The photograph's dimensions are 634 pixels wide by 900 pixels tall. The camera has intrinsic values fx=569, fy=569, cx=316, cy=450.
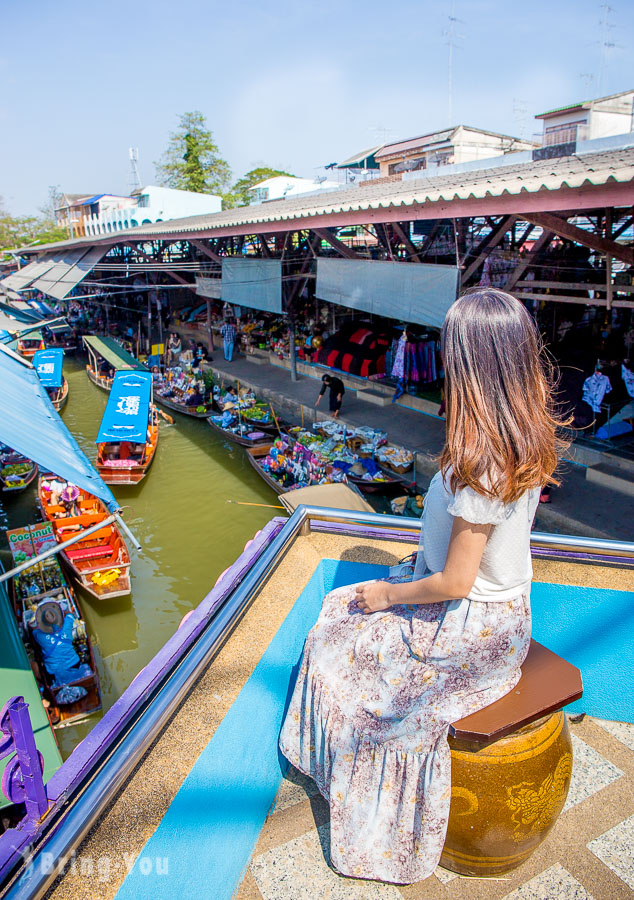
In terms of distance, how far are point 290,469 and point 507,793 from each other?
10.4 metres

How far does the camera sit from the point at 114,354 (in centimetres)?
2098

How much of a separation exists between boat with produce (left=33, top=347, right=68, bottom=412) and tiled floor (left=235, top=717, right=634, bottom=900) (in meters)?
19.4

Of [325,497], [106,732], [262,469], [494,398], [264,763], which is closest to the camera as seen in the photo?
[494,398]

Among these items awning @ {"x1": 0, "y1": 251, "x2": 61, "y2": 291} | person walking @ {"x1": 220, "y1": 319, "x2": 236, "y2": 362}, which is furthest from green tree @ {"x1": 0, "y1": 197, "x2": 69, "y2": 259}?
person walking @ {"x1": 220, "y1": 319, "x2": 236, "y2": 362}

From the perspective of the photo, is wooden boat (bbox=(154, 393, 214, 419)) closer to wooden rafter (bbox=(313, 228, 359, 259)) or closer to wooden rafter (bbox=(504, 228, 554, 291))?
wooden rafter (bbox=(313, 228, 359, 259))

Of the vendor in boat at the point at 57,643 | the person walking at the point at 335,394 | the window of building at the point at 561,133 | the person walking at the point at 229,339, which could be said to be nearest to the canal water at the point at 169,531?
the vendor in boat at the point at 57,643

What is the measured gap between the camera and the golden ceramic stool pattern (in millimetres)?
1597

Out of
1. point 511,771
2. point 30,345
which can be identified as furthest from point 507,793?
point 30,345

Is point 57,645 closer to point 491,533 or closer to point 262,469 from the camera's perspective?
point 262,469

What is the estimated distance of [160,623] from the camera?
894 centimetres

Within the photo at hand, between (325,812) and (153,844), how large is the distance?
87 cm

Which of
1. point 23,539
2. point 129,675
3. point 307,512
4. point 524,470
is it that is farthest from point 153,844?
point 23,539

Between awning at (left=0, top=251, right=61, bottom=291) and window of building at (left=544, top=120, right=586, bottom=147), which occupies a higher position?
window of building at (left=544, top=120, right=586, bottom=147)

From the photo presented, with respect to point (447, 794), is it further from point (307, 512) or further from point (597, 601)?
point (307, 512)
